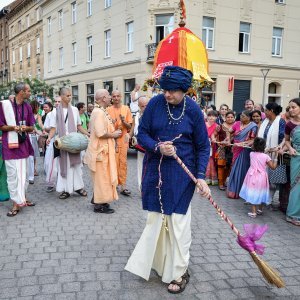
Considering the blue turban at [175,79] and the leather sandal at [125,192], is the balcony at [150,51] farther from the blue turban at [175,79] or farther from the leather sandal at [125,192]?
the blue turban at [175,79]

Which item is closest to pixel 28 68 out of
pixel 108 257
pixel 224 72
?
pixel 224 72

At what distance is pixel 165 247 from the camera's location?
3.32m

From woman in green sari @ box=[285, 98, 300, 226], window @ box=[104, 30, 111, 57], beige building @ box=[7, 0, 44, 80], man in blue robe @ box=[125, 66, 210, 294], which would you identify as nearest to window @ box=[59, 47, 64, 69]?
beige building @ box=[7, 0, 44, 80]

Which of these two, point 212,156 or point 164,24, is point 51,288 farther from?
point 164,24

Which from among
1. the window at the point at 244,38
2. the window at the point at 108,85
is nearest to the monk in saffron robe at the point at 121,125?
the window at the point at 244,38

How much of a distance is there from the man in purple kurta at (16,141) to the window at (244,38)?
19895 millimetres

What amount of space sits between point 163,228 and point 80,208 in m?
2.82

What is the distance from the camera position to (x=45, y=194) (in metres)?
6.71

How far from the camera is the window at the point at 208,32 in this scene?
2156 cm

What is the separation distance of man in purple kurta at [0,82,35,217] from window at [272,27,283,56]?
21806 millimetres

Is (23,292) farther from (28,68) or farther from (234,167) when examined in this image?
(28,68)

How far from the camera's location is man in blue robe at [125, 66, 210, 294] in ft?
10.3

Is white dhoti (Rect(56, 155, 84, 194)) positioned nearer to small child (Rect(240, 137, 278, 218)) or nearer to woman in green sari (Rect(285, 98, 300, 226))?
small child (Rect(240, 137, 278, 218))

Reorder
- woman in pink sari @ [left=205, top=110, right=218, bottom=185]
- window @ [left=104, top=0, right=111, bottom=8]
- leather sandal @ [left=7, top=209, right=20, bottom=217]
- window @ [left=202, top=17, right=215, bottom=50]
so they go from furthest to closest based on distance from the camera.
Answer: window @ [left=104, top=0, right=111, bottom=8]
window @ [left=202, top=17, right=215, bottom=50]
woman in pink sari @ [left=205, top=110, right=218, bottom=185]
leather sandal @ [left=7, top=209, right=20, bottom=217]
